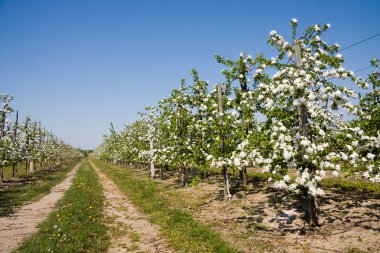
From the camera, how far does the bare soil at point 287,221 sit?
10109 millimetres

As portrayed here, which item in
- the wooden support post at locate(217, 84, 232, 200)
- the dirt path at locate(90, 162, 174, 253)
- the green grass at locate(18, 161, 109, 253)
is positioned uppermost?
the wooden support post at locate(217, 84, 232, 200)

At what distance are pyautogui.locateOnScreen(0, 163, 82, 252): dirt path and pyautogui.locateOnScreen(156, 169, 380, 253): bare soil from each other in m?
7.95

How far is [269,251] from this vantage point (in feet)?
32.3

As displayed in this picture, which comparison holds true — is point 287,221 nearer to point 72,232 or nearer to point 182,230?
point 182,230

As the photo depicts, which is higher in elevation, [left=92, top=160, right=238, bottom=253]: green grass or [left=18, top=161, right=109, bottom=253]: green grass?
[left=18, top=161, right=109, bottom=253]: green grass

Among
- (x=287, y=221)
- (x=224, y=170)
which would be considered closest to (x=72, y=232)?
(x=224, y=170)

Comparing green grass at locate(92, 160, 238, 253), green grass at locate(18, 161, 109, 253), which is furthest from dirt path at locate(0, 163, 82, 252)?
green grass at locate(92, 160, 238, 253)

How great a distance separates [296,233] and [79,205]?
13.0m

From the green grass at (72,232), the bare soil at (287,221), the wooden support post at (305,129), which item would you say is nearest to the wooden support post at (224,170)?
the bare soil at (287,221)

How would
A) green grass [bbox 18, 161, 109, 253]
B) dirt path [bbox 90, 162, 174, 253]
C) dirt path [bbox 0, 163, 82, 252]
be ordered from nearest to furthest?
green grass [bbox 18, 161, 109, 253]
dirt path [bbox 90, 162, 174, 253]
dirt path [bbox 0, 163, 82, 252]

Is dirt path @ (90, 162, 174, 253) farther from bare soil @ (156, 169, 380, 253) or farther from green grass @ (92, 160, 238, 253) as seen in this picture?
bare soil @ (156, 169, 380, 253)

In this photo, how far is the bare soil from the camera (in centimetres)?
1011

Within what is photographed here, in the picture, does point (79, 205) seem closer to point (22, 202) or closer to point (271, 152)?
point (22, 202)

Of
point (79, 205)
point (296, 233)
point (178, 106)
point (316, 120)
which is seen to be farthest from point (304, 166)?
point (178, 106)
